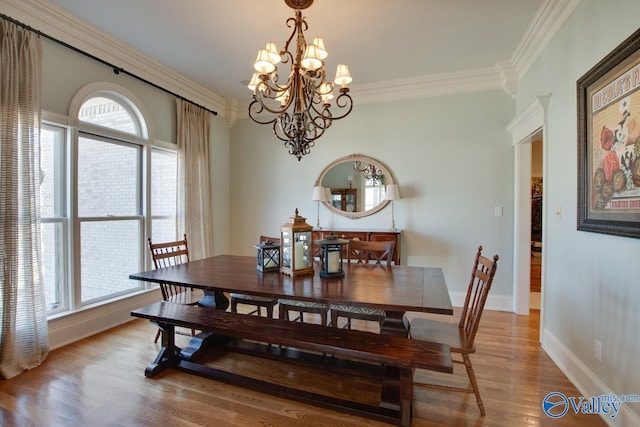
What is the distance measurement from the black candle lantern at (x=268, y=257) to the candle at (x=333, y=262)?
430mm

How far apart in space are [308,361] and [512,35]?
3440 mm

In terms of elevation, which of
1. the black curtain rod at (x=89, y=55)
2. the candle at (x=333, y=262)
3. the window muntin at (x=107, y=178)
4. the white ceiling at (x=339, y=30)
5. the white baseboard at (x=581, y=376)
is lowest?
Result: the white baseboard at (x=581, y=376)

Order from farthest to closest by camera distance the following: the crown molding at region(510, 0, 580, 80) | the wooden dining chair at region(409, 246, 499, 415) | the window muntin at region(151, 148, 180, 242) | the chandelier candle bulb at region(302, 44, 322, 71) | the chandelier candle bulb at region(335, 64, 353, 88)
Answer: the window muntin at region(151, 148, 180, 242), the crown molding at region(510, 0, 580, 80), the chandelier candle bulb at region(335, 64, 353, 88), the chandelier candle bulb at region(302, 44, 322, 71), the wooden dining chair at region(409, 246, 499, 415)

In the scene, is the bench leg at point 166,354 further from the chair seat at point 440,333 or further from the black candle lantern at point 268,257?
the chair seat at point 440,333

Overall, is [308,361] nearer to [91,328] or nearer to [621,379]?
[621,379]

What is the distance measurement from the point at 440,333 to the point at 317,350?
0.84m

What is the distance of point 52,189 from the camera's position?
9.05 feet

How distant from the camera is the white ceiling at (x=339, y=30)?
8.23 ft

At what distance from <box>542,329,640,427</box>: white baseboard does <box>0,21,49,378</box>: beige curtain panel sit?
3.86 metres

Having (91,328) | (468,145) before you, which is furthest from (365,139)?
(91,328)

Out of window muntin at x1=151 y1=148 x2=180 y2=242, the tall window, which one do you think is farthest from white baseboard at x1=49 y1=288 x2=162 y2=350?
window muntin at x1=151 y1=148 x2=180 y2=242

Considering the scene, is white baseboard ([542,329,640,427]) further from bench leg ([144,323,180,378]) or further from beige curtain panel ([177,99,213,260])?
beige curtain panel ([177,99,213,260])

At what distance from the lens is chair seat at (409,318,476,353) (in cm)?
182

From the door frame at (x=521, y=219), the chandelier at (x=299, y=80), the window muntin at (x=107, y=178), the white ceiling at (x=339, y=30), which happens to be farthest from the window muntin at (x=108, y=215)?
the door frame at (x=521, y=219)
